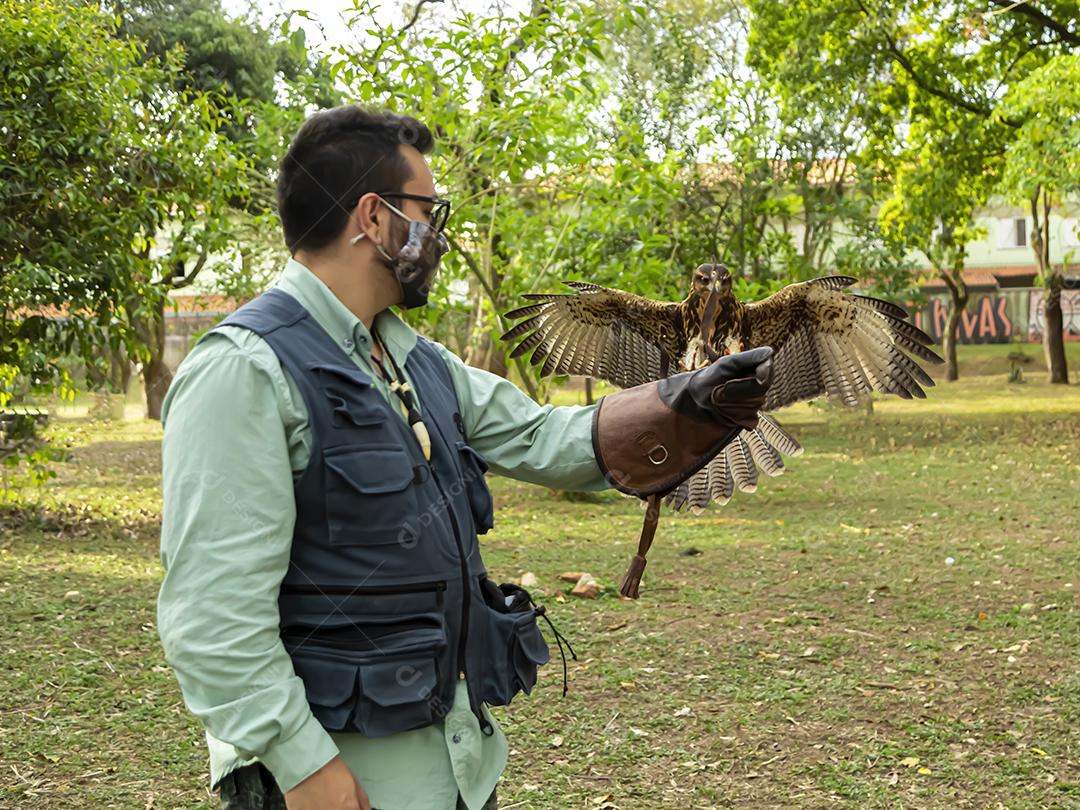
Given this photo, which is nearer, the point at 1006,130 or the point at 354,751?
the point at 354,751

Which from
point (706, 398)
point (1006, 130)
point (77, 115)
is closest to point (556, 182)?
point (77, 115)

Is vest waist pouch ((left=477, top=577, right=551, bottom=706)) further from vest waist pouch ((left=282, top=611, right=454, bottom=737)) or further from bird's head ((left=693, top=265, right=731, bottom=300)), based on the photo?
bird's head ((left=693, top=265, right=731, bottom=300))

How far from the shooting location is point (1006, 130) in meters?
17.3

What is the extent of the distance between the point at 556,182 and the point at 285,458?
8867mm

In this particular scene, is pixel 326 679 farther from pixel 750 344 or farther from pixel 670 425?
pixel 750 344

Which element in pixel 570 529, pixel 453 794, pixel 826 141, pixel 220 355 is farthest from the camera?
pixel 826 141

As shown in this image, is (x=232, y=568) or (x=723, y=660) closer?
(x=232, y=568)

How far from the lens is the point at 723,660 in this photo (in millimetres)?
6355

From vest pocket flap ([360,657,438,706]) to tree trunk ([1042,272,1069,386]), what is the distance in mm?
27202

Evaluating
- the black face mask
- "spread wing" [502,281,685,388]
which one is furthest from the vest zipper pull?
"spread wing" [502,281,685,388]

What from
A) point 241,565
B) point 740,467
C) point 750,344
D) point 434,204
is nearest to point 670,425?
point 434,204

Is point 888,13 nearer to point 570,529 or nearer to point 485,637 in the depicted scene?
point 570,529

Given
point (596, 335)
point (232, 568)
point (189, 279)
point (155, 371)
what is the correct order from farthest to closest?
point (155, 371)
point (189, 279)
point (596, 335)
point (232, 568)

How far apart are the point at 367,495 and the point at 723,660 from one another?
15.6ft
